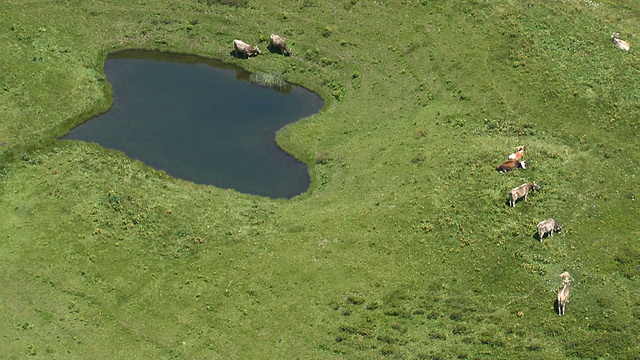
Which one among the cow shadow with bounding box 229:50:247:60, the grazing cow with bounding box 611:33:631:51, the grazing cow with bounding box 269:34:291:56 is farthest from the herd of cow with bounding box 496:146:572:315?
the cow shadow with bounding box 229:50:247:60

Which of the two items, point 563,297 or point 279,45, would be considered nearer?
point 563,297

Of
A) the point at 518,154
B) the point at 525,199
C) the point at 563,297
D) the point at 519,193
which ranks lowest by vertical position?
the point at 563,297

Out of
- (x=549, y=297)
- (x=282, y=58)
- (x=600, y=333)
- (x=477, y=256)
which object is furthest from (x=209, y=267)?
(x=282, y=58)

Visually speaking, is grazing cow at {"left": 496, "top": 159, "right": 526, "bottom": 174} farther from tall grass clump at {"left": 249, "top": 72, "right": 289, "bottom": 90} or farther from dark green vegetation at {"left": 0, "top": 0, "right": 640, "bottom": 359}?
tall grass clump at {"left": 249, "top": 72, "right": 289, "bottom": 90}

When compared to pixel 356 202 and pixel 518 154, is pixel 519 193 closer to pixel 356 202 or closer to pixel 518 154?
pixel 518 154

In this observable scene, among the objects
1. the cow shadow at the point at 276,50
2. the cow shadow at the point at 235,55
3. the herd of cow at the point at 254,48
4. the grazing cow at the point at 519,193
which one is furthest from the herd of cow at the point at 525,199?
the cow shadow at the point at 235,55

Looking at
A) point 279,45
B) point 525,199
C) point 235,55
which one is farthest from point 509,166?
point 235,55

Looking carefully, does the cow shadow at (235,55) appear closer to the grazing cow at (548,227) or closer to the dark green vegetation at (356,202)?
the dark green vegetation at (356,202)
